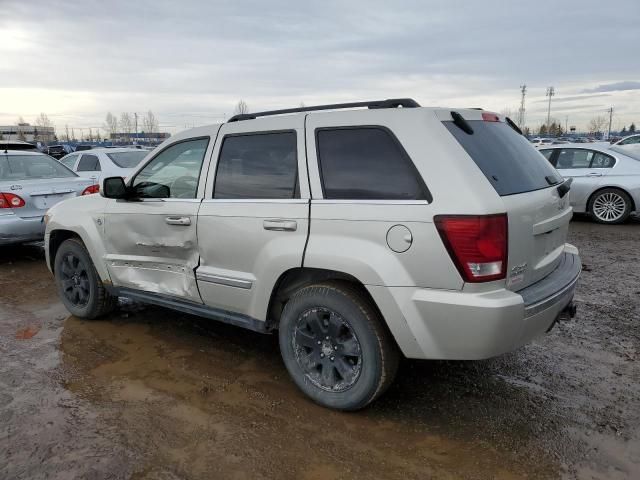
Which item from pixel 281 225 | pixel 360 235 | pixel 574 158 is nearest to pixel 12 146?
pixel 281 225

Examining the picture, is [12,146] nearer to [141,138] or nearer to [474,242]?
[474,242]

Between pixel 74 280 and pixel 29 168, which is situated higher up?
pixel 29 168

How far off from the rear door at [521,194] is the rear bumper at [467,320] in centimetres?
15

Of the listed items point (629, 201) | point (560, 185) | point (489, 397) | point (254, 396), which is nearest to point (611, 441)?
point (489, 397)

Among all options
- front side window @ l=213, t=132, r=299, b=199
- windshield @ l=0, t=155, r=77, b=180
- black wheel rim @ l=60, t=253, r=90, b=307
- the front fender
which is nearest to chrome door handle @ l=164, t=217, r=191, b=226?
front side window @ l=213, t=132, r=299, b=199

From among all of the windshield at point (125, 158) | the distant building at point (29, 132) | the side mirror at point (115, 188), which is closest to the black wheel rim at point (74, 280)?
the side mirror at point (115, 188)

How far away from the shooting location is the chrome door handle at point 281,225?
320cm

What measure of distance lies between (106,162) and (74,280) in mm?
6690

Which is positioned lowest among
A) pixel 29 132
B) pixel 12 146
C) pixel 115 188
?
pixel 115 188

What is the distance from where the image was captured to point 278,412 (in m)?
3.25

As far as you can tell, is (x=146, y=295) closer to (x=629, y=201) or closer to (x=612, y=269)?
(x=612, y=269)

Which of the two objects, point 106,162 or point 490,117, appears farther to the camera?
Answer: point 106,162

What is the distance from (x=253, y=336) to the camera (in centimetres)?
453

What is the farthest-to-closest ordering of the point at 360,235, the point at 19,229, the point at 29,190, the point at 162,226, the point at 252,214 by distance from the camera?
the point at 29,190
the point at 19,229
the point at 162,226
the point at 252,214
the point at 360,235
